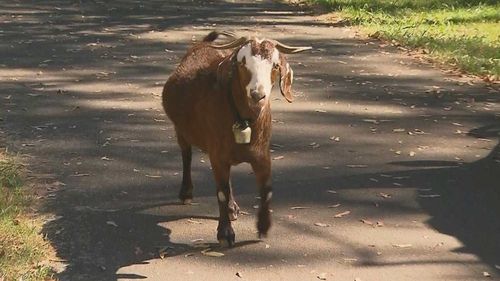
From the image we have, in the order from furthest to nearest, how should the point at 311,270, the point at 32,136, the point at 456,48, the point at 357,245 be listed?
the point at 456,48, the point at 32,136, the point at 357,245, the point at 311,270

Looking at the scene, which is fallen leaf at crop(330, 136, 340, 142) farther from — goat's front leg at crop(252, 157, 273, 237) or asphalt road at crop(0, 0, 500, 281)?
goat's front leg at crop(252, 157, 273, 237)

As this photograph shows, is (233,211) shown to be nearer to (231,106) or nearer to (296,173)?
(231,106)

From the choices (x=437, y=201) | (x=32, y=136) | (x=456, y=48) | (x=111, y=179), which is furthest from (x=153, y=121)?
(x=456, y=48)

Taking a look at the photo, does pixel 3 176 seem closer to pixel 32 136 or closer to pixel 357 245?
pixel 32 136

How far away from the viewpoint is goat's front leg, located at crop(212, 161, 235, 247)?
5.89 m

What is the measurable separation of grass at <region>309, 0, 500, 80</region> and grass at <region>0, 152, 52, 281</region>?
7.55 meters

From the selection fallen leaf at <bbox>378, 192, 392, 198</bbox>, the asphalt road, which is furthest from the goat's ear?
fallen leaf at <bbox>378, 192, 392, 198</bbox>

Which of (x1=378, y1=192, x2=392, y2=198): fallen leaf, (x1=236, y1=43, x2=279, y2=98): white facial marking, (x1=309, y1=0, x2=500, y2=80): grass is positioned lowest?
(x1=309, y1=0, x2=500, y2=80): grass

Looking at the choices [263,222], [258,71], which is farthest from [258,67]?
[263,222]

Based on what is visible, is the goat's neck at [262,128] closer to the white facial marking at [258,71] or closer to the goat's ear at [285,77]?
the goat's ear at [285,77]

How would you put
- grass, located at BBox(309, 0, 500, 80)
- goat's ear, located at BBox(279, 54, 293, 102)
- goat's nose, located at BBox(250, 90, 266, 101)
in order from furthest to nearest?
grass, located at BBox(309, 0, 500, 80) → goat's ear, located at BBox(279, 54, 293, 102) → goat's nose, located at BBox(250, 90, 266, 101)

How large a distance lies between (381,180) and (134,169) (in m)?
2.20

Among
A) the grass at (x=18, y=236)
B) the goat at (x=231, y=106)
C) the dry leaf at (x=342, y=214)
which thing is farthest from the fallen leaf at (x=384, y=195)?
the grass at (x=18, y=236)

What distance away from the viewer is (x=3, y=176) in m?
7.28
